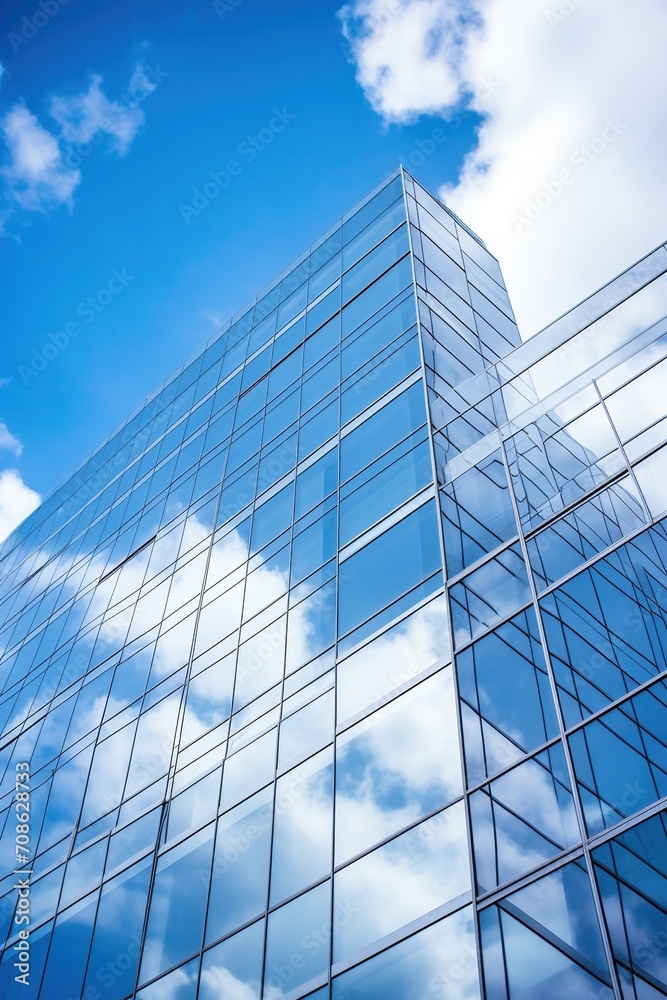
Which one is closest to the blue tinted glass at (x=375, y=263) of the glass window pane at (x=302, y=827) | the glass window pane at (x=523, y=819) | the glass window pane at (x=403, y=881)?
the glass window pane at (x=302, y=827)

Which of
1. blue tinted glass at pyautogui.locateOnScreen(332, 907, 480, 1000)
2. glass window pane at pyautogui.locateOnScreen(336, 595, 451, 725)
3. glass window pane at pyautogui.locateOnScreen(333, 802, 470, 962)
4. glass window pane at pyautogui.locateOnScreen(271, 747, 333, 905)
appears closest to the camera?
blue tinted glass at pyautogui.locateOnScreen(332, 907, 480, 1000)

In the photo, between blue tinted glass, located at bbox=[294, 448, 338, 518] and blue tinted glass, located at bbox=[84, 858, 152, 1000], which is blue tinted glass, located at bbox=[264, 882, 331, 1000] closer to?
blue tinted glass, located at bbox=[84, 858, 152, 1000]

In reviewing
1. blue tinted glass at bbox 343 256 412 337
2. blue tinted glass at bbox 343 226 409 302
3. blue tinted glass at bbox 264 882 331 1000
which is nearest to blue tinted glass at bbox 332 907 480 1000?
blue tinted glass at bbox 264 882 331 1000

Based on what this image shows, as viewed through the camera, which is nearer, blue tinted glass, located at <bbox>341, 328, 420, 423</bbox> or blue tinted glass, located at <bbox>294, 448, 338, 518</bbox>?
blue tinted glass, located at <bbox>294, 448, 338, 518</bbox>

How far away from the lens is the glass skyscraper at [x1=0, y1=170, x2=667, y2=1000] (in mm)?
10195

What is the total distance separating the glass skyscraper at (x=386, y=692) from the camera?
10.2 metres

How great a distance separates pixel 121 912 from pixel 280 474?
10970mm

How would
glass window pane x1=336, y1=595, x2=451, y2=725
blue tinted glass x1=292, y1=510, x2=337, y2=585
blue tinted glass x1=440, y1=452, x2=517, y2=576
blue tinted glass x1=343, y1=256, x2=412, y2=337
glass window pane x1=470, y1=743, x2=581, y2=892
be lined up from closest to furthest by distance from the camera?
glass window pane x1=470, y1=743, x2=581, y2=892, glass window pane x1=336, y1=595, x2=451, y2=725, blue tinted glass x1=440, y1=452, x2=517, y2=576, blue tinted glass x1=292, y1=510, x2=337, y2=585, blue tinted glass x1=343, y1=256, x2=412, y2=337

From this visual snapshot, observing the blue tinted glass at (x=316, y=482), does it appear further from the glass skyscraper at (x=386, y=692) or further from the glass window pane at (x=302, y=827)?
the glass window pane at (x=302, y=827)

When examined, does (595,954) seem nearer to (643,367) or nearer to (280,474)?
(643,367)

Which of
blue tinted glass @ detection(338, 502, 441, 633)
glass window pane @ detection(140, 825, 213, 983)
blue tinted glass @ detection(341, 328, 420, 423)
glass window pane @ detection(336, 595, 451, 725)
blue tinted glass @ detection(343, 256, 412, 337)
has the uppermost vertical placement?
blue tinted glass @ detection(343, 256, 412, 337)

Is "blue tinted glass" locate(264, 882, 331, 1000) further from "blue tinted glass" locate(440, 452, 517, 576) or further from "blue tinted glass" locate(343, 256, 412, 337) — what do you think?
"blue tinted glass" locate(343, 256, 412, 337)

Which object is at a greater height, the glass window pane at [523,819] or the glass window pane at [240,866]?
the glass window pane at [240,866]

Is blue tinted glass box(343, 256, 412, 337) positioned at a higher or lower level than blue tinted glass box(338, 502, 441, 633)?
higher
